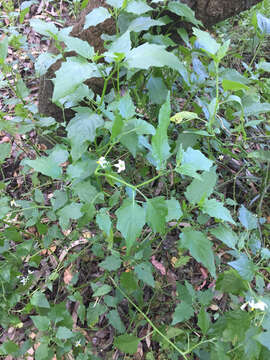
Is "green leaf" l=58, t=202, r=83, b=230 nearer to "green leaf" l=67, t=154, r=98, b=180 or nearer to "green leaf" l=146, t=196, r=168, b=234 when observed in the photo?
"green leaf" l=67, t=154, r=98, b=180

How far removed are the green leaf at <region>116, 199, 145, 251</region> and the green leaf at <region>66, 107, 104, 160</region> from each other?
300 mm

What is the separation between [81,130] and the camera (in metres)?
1.06

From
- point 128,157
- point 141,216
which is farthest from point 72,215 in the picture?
point 128,157

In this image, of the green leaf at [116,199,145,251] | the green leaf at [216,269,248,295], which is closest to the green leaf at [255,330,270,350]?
the green leaf at [216,269,248,295]

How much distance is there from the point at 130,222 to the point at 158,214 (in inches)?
3.5

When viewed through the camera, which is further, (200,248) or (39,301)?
(39,301)

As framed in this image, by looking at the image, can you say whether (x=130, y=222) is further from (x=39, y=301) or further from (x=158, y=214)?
(x=39, y=301)

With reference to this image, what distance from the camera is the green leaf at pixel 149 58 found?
34.7 inches

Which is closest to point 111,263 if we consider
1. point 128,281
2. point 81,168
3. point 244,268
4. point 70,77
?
point 128,281

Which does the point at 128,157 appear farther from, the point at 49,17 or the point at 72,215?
the point at 49,17

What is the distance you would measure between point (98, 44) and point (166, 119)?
0.78 metres

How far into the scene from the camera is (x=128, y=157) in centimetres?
174

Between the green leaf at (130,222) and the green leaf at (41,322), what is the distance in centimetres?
59

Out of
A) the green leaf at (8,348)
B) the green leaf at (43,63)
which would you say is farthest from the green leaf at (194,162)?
the green leaf at (8,348)
